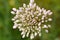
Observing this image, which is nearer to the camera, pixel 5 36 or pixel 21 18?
pixel 21 18

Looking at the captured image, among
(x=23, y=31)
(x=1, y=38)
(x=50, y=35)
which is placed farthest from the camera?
(x=1, y=38)

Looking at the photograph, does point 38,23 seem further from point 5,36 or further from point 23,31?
point 5,36

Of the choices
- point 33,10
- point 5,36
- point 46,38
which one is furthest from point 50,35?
point 33,10

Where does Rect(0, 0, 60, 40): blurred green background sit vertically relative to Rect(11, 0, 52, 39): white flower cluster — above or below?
above

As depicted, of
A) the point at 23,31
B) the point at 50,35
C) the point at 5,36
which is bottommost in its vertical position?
the point at 23,31

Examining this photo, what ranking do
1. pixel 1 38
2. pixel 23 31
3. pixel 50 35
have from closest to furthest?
1. pixel 23 31
2. pixel 50 35
3. pixel 1 38

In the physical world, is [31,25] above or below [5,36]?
below

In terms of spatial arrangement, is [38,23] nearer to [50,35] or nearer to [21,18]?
[21,18]

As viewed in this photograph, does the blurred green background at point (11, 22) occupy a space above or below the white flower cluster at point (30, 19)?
above
